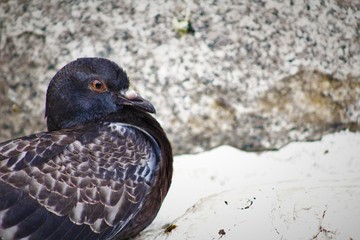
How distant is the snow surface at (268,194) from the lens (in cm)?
455

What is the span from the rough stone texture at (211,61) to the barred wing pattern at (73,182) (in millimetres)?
1155

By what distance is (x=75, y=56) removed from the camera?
19.2ft

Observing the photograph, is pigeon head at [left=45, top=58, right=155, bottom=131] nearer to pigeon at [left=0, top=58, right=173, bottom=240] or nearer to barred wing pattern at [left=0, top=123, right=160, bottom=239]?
pigeon at [left=0, top=58, right=173, bottom=240]

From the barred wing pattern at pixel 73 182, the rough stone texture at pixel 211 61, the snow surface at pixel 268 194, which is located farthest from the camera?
the rough stone texture at pixel 211 61

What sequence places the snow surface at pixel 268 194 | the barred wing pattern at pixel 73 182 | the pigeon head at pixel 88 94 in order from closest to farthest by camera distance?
the barred wing pattern at pixel 73 182, the snow surface at pixel 268 194, the pigeon head at pixel 88 94

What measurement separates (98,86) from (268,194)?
1390 mm

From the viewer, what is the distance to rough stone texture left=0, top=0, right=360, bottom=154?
18.4ft

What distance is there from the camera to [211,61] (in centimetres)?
571

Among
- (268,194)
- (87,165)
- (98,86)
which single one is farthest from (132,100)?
(268,194)

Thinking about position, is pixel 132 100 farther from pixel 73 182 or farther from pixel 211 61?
pixel 211 61

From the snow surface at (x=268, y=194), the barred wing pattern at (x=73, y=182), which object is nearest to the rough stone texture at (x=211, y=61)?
the snow surface at (x=268, y=194)

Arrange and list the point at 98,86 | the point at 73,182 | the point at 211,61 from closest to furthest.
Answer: the point at 73,182 < the point at 98,86 < the point at 211,61

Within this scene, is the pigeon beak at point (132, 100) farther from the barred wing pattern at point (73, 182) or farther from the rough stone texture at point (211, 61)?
the rough stone texture at point (211, 61)

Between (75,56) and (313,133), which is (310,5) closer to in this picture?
(313,133)
